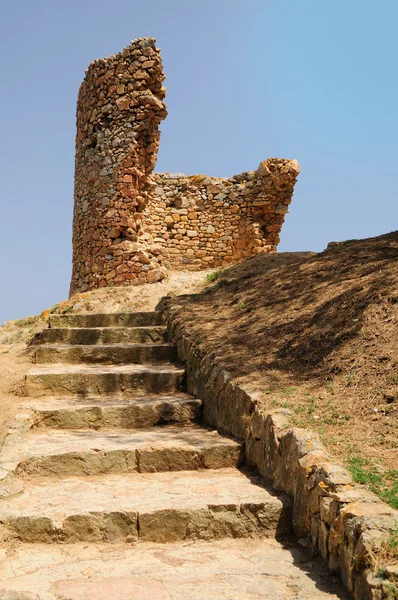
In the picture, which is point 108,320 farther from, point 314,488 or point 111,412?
point 314,488

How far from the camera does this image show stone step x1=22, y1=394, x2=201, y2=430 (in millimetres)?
5090

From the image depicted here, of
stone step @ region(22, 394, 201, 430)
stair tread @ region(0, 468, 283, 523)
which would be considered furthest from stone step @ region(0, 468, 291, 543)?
stone step @ region(22, 394, 201, 430)

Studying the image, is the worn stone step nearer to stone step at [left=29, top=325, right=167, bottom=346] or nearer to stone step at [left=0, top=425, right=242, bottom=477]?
stone step at [left=29, top=325, right=167, bottom=346]

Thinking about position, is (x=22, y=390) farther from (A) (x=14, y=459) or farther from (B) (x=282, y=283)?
(B) (x=282, y=283)

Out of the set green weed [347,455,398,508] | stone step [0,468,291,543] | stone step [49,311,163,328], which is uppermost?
stone step [49,311,163,328]

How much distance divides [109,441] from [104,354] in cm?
250

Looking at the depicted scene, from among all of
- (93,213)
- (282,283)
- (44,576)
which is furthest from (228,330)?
(93,213)

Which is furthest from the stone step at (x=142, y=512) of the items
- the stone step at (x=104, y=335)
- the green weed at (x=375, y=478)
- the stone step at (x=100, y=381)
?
the stone step at (x=104, y=335)

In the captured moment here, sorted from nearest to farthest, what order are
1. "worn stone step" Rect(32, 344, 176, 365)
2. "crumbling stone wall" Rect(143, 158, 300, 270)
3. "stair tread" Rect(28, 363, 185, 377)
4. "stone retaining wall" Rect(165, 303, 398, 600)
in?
"stone retaining wall" Rect(165, 303, 398, 600) → "stair tread" Rect(28, 363, 185, 377) → "worn stone step" Rect(32, 344, 176, 365) → "crumbling stone wall" Rect(143, 158, 300, 270)

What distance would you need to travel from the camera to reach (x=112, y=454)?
4266 millimetres

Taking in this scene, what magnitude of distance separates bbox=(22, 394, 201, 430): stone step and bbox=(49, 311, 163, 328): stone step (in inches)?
114

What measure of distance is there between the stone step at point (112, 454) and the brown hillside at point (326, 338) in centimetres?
65

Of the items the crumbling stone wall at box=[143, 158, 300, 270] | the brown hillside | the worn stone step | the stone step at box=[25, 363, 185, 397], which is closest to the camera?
the brown hillside

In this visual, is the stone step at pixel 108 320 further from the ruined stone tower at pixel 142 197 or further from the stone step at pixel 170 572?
the stone step at pixel 170 572
